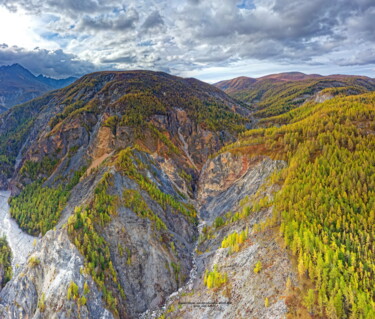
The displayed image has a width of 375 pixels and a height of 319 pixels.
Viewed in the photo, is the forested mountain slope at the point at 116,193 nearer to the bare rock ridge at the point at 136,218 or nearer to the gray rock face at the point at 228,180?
the bare rock ridge at the point at 136,218

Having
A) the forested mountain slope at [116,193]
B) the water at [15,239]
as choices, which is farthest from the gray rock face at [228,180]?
the water at [15,239]

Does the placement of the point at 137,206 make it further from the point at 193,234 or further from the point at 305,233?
the point at 305,233

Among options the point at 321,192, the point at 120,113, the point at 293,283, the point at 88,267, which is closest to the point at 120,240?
the point at 88,267

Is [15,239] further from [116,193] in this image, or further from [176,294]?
[176,294]

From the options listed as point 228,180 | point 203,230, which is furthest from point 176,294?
point 228,180

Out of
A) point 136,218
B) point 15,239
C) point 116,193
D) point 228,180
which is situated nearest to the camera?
point 136,218

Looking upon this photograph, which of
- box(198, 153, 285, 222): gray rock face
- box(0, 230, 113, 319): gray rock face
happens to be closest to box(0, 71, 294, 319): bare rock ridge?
box(0, 230, 113, 319): gray rock face

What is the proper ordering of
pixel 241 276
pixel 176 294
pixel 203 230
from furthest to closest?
pixel 203 230, pixel 176 294, pixel 241 276
